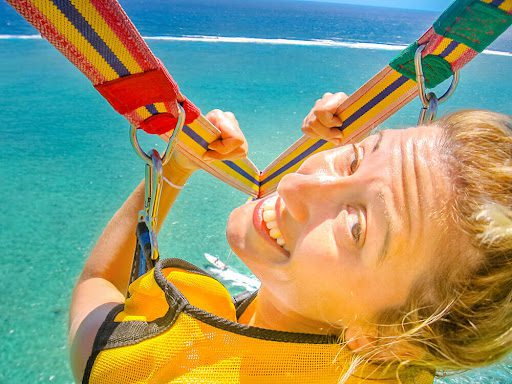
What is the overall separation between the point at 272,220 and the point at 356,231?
0.97 ft

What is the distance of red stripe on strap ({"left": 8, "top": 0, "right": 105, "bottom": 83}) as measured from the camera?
868 millimetres

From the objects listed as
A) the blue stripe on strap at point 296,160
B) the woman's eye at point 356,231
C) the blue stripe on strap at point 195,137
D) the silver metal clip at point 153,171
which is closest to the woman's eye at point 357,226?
the woman's eye at point 356,231

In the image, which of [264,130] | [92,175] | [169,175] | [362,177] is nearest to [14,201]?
[92,175]

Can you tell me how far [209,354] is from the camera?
1206mm

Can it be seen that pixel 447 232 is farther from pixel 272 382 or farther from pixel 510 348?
pixel 272 382

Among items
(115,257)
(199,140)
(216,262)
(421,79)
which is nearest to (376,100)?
(421,79)

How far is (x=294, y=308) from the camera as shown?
1.24 metres

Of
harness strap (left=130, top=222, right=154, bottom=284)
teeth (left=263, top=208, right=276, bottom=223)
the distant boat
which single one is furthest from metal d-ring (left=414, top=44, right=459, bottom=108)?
the distant boat

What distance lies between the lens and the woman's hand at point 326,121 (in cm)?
194

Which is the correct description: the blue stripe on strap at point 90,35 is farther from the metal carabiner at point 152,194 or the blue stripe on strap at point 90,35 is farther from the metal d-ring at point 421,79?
the metal d-ring at point 421,79

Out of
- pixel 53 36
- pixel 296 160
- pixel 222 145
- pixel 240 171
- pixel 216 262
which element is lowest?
pixel 216 262

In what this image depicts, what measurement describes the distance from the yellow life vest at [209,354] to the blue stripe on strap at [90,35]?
0.60 m

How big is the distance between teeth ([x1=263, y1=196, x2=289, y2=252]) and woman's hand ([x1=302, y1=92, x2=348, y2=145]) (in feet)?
2.27

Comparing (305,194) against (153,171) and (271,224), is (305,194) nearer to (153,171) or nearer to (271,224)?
(271,224)
